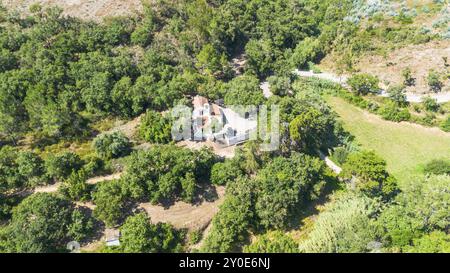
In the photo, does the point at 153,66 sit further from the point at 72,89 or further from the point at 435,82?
the point at 435,82

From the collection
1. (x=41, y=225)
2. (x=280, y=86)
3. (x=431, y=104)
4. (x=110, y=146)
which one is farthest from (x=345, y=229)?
(x=431, y=104)

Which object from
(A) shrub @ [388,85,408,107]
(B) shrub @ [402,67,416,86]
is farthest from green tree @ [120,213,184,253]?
(B) shrub @ [402,67,416,86]

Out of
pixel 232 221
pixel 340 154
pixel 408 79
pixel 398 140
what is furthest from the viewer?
pixel 408 79

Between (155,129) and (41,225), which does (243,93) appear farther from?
(41,225)

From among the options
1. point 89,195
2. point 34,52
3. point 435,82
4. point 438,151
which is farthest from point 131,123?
point 435,82

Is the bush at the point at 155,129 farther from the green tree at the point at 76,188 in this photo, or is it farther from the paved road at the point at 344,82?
the paved road at the point at 344,82

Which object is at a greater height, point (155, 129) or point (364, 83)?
point (364, 83)

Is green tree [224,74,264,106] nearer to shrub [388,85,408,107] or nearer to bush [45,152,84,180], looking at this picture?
shrub [388,85,408,107]
